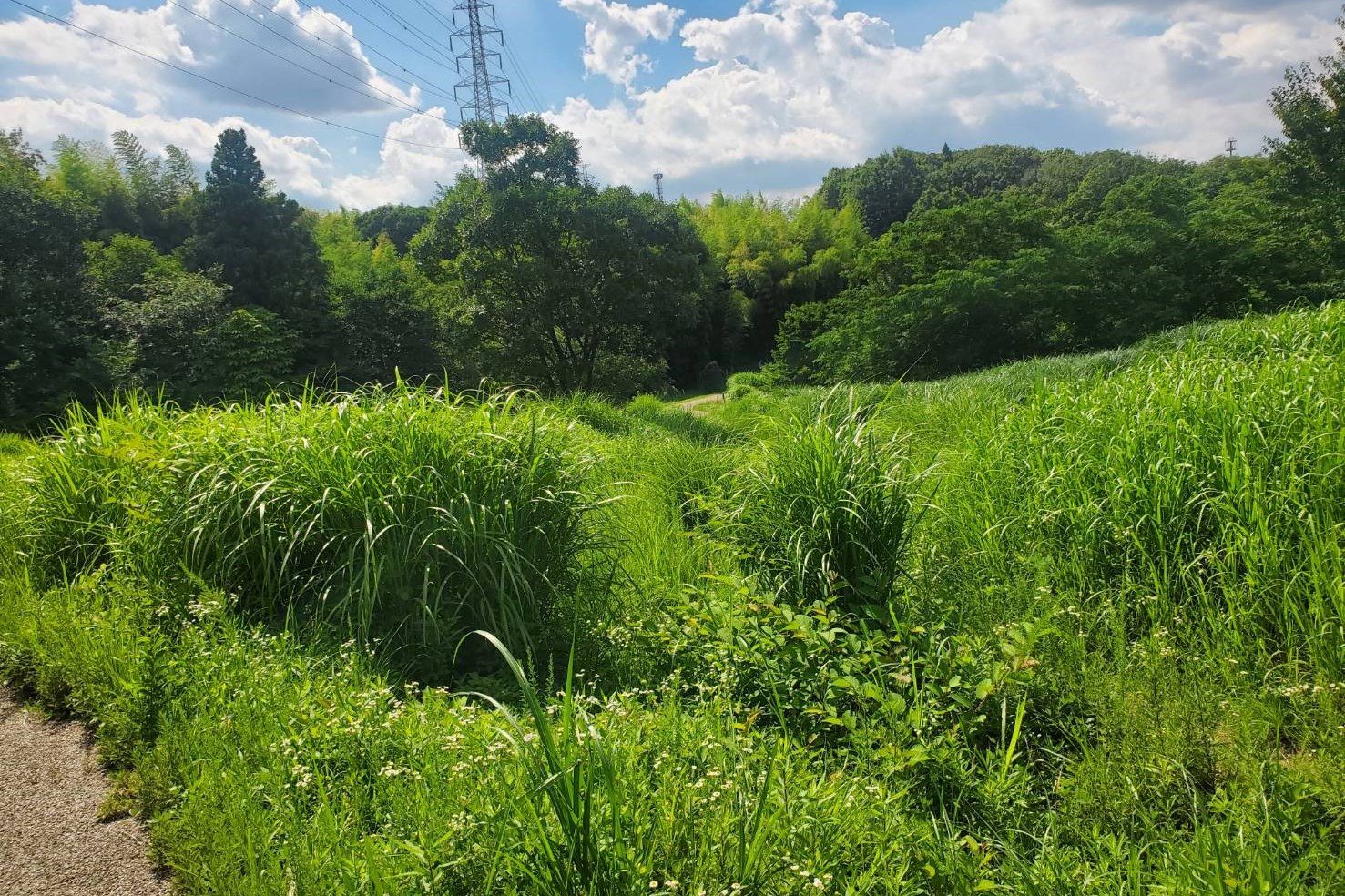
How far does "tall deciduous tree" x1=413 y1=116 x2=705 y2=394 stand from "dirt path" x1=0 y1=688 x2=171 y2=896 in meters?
13.1

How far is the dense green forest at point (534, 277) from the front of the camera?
13.2m

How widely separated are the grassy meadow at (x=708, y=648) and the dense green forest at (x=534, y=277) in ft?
32.9

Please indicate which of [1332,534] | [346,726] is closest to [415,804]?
[346,726]

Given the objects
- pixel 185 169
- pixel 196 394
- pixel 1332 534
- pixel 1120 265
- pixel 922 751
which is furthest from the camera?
pixel 185 169

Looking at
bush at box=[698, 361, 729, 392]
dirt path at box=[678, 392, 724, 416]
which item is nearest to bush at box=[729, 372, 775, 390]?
dirt path at box=[678, 392, 724, 416]

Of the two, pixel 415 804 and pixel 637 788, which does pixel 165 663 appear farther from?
pixel 637 788

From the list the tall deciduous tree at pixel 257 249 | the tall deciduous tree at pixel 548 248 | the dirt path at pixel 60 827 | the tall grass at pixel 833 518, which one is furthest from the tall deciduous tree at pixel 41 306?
the tall grass at pixel 833 518

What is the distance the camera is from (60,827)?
175cm

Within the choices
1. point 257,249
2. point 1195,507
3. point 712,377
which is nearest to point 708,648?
point 1195,507

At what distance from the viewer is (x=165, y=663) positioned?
218 cm

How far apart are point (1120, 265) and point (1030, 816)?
17.4 meters

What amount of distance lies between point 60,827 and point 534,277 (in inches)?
535

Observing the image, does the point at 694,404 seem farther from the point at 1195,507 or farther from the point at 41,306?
the point at 1195,507

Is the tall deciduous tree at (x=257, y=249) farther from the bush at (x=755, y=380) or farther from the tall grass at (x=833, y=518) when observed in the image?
the tall grass at (x=833, y=518)
